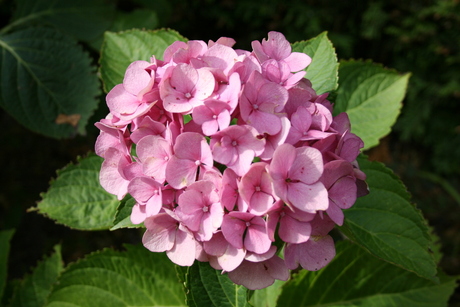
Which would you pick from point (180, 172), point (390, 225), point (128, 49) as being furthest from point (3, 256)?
point (390, 225)

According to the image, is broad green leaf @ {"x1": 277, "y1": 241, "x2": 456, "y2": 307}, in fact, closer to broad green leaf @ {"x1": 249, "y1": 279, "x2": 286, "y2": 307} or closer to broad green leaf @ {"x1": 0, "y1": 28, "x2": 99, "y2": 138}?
broad green leaf @ {"x1": 249, "y1": 279, "x2": 286, "y2": 307}

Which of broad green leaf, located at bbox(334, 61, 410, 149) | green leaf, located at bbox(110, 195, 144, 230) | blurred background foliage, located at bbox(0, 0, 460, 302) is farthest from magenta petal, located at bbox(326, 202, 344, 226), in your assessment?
blurred background foliage, located at bbox(0, 0, 460, 302)

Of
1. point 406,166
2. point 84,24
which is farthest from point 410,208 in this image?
point 406,166

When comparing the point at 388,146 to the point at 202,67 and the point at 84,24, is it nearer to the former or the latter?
the point at 84,24

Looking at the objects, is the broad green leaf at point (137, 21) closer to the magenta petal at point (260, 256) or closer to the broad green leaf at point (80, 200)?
the broad green leaf at point (80, 200)

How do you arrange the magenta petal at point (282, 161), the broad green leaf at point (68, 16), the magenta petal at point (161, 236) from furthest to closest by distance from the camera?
the broad green leaf at point (68, 16) < the magenta petal at point (161, 236) < the magenta petal at point (282, 161)

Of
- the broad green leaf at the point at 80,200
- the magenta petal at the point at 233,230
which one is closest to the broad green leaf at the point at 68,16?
the broad green leaf at the point at 80,200
